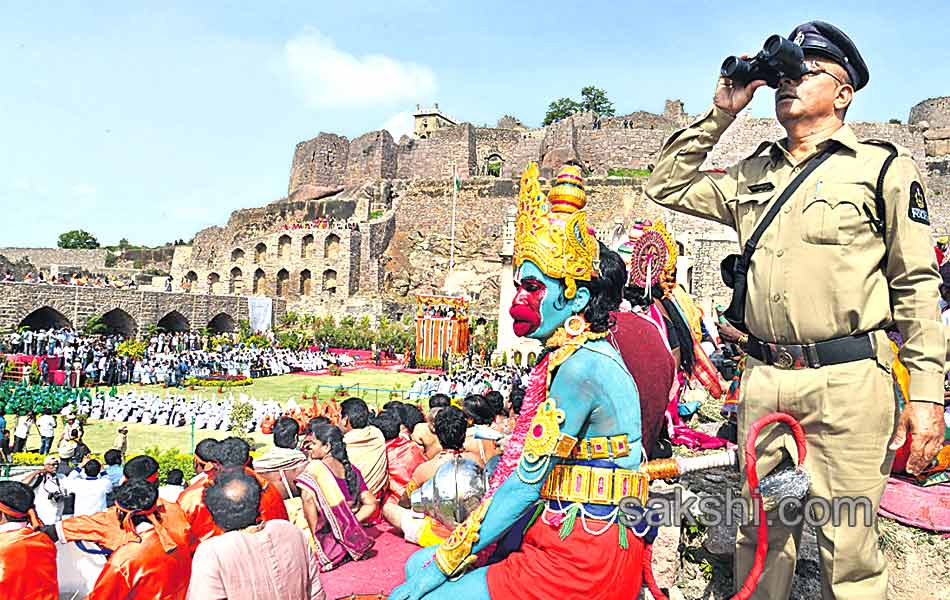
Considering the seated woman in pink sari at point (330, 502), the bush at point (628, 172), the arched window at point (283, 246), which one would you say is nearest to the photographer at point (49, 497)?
the seated woman in pink sari at point (330, 502)

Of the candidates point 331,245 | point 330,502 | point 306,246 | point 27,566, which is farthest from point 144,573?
point 306,246

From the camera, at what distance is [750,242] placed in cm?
259

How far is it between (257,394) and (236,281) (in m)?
27.2

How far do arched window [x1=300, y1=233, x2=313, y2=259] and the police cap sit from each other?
4261 centimetres

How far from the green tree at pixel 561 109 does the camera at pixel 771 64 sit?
183 feet

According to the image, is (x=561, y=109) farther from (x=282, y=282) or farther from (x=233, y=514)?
(x=233, y=514)

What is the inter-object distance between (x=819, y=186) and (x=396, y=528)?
3.99 m

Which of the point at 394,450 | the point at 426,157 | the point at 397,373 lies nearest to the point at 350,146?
the point at 426,157

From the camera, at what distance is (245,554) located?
278 centimetres

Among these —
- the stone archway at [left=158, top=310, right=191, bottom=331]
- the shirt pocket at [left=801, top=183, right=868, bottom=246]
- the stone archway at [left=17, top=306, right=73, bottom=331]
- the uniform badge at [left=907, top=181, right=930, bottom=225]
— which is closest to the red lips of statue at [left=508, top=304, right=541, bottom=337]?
the shirt pocket at [left=801, top=183, right=868, bottom=246]

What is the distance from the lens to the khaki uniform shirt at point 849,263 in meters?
2.23

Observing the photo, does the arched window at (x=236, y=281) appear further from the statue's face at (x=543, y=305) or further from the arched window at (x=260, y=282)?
the statue's face at (x=543, y=305)

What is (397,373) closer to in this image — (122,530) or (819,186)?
(122,530)

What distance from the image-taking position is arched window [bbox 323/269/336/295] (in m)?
42.7
